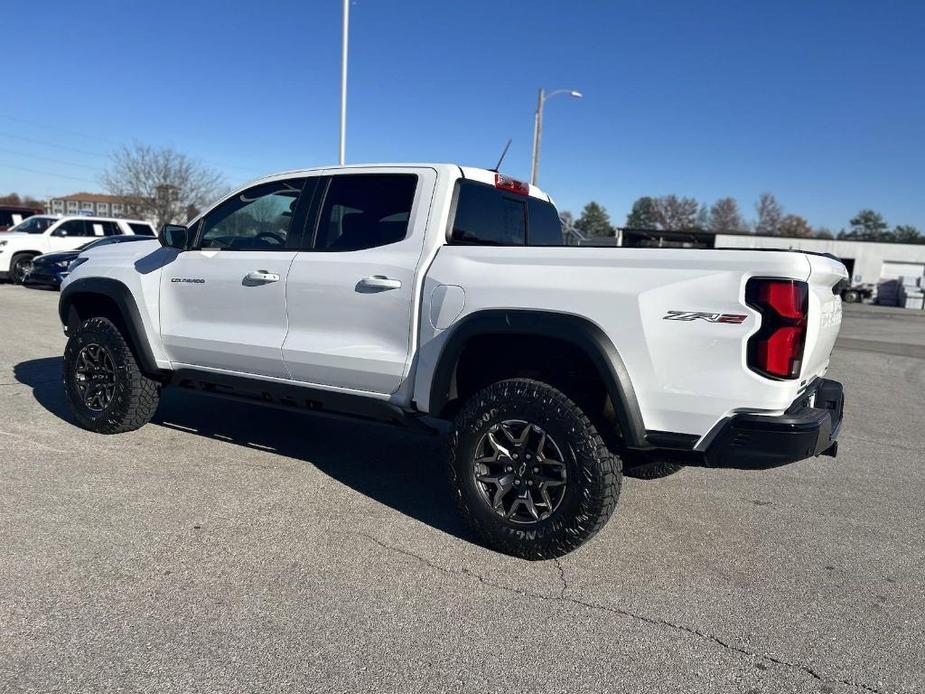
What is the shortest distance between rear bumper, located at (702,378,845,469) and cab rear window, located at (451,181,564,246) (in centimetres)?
175

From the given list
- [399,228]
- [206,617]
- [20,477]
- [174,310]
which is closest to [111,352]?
[174,310]

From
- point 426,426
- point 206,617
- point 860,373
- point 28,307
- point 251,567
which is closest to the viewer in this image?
point 206,617

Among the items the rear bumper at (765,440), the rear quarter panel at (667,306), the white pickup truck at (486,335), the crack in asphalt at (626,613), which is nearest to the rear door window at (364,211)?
the white pickup truck at (486,335)

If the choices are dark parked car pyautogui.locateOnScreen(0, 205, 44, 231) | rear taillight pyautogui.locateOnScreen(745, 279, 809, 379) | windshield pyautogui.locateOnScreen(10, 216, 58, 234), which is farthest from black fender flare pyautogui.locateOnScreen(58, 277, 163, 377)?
dark parked car pyautogui.locateOnScreen(0, 205, 44, 231)

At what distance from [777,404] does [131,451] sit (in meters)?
4.06

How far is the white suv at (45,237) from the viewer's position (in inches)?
695

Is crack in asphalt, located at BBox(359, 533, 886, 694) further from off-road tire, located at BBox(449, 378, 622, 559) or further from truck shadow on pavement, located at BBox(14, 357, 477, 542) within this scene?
truck shadow on pavement, located at BBox(14, 357, 477, 542)

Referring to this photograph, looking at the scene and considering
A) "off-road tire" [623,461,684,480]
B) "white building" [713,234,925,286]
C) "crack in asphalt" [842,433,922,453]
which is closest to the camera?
"off-road tire" [623,461,684,480]

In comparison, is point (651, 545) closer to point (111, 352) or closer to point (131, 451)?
point (131, 451)

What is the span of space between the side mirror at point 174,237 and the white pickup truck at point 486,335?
0.10 feet

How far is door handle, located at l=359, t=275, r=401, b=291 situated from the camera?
11.8 ft

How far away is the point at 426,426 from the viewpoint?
371 cm

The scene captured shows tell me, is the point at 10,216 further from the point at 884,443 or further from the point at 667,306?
→ the point at 667,306

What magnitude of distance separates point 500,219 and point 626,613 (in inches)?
95.1
